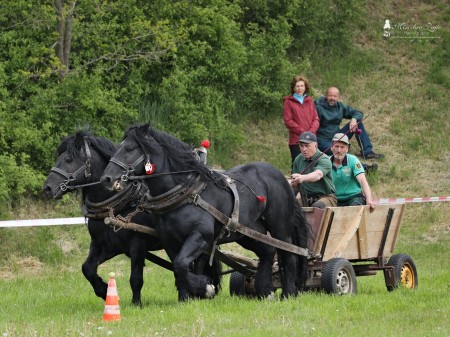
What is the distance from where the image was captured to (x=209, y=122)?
63.5 feet

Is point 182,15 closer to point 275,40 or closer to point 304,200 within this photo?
point 275,40

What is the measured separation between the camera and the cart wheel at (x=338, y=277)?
1137 cm

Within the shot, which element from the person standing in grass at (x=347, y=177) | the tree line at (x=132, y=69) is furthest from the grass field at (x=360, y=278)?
the person standing in grass at (x=347, y=177)

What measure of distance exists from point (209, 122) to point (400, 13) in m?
8.44

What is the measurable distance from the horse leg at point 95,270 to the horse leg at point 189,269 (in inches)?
45.3

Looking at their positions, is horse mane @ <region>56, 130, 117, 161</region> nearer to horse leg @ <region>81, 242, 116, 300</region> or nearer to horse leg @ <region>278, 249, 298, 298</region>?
horse leg @ <region>81, 242, 116, 300</region>

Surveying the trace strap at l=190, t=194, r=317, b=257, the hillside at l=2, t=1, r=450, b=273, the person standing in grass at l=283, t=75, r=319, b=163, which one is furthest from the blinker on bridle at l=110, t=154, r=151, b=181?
the person standing in grass at l=283, t=75, r=319, b=163

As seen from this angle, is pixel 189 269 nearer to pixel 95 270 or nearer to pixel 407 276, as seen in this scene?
pixel 95 270

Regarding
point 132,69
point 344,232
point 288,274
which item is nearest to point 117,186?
point 288,274

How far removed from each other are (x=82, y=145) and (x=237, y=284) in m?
2.45

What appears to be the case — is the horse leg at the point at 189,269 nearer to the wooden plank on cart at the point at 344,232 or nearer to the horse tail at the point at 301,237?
the horse tail at the point at 301,237

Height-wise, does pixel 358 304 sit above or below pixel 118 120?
below

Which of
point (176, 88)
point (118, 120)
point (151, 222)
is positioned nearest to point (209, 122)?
point (176, 88)

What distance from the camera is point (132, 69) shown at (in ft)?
61.0
